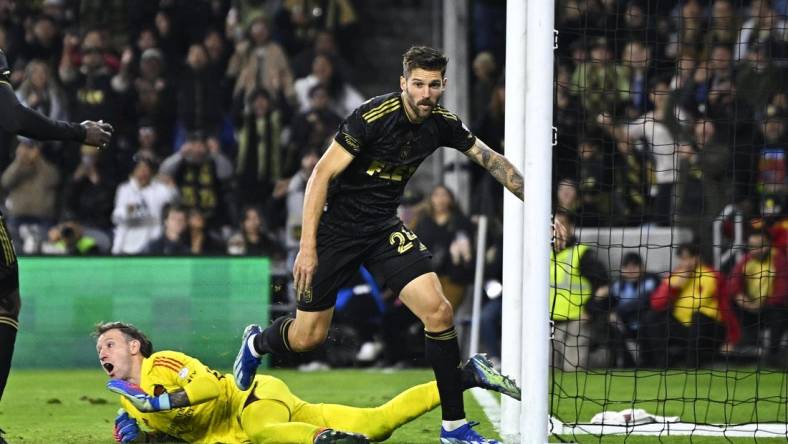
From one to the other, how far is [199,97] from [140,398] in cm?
932

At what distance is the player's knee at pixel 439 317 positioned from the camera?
6.81 metres

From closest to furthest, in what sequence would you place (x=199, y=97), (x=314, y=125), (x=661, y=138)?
(x=661, y=138) < (x=314, y=125) < (x=199, y=97)

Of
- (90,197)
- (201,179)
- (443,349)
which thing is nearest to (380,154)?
(443,349)

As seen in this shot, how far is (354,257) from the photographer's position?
279 inches

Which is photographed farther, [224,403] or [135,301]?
[135,301]

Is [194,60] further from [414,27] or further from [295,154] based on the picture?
[414,27]

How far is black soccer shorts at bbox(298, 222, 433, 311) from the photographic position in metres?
6.98

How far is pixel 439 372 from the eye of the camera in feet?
22.5

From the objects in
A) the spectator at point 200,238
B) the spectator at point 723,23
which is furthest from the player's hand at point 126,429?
the spectator at point 723,23

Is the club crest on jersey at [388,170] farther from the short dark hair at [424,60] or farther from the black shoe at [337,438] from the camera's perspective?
the black shoe at [337,438]

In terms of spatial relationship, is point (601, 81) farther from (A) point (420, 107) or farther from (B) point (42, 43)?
(A) point (420, 107)

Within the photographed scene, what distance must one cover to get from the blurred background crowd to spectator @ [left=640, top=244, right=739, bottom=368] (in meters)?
0.03

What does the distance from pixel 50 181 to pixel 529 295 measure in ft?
31.8

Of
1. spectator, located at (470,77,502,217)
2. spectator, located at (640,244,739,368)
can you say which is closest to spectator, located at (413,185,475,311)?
spectator, located at (470,77,502,217)
